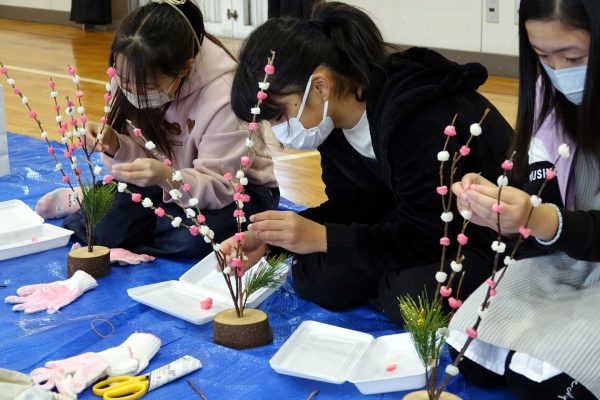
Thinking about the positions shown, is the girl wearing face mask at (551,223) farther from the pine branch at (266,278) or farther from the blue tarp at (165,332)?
the pine branch at (266,278)

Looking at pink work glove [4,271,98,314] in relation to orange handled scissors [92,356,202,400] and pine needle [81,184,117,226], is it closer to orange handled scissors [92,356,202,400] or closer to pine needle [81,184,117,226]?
pine needle [81,184,117,226]

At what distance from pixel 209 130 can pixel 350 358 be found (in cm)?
79

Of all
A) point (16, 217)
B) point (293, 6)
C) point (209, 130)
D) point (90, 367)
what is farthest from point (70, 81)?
point (90, 367)

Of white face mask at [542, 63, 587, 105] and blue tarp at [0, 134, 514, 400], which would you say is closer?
white face mask at [542, 63, 587, 105]

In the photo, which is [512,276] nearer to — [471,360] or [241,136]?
[471,360]

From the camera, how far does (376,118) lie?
5.67 ft

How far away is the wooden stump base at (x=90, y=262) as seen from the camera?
6.66 feet

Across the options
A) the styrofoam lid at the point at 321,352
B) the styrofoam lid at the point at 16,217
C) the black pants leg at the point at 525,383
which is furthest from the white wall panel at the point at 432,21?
the black pants leg at the point at 525,383

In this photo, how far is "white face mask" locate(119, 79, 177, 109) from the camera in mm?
2102

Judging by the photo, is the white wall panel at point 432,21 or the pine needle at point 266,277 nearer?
the pine needle at point 266,277

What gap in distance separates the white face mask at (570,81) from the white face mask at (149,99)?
1.00 meters

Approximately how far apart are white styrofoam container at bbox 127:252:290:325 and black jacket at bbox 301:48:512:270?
0.27 meters

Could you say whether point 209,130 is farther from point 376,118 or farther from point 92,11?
point 92,11

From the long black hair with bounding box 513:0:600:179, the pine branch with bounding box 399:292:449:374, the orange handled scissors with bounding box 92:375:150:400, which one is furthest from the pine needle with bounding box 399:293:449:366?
the orange handled scissors with bounding box 92:375:150:400
